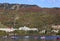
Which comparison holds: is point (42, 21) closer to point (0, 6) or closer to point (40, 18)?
point (40, 18)

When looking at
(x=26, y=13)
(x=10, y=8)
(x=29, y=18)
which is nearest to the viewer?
(x=29, y=18)

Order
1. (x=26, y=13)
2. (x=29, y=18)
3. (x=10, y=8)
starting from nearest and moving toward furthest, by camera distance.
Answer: (x=29, y=18) < (x=26, y=13) < (x=10, y=8)

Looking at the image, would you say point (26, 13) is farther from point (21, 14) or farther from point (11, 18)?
point (11, 18)

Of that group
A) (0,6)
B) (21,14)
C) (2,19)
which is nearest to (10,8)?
(0,6)

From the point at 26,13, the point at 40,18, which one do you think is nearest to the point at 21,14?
the point at 26,13

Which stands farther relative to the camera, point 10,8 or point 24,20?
point 10,8

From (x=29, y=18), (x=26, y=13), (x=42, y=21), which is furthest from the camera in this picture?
(x=26, y=13)

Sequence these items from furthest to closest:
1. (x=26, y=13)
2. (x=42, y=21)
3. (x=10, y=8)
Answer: (x=10, y=8)
(x=26, y=13)
(x=42, y=21)

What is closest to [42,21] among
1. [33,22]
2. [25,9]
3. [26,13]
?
[33,22]

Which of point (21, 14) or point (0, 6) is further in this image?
point (0, 6)
